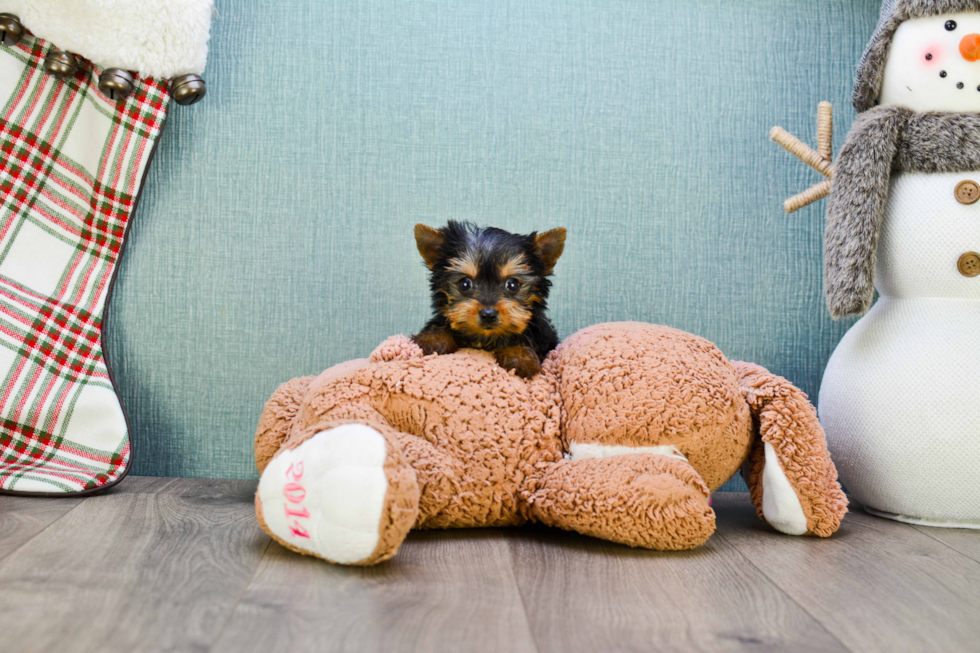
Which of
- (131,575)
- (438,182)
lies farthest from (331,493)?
(438,182)

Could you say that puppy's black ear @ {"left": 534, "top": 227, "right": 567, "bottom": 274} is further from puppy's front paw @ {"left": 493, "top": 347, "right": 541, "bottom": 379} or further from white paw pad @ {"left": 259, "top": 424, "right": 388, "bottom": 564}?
white paw pad @ {"left": 259, "top": 424, "right": 388, "bottom": 564}

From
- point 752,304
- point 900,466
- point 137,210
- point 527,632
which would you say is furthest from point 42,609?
point 752,304

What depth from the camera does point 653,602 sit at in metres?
0.86

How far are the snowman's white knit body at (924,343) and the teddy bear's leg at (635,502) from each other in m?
0.38

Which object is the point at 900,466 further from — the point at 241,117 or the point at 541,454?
the point at 241,117

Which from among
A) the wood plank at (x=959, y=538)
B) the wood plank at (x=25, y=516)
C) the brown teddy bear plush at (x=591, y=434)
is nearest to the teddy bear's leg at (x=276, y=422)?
the brown teddy bear plush at (x=591, y=434)

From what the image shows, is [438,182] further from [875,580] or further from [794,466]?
[875,580]

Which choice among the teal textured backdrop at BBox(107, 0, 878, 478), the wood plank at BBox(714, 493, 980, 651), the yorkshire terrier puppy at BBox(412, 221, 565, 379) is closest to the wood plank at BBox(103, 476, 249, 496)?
the teal textured backdrop at BBox(107, 0, 878, 478)

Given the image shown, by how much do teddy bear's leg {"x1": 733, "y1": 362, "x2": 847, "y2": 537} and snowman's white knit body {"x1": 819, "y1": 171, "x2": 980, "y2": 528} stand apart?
13 cm

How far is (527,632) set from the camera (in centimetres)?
77

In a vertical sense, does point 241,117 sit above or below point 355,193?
above

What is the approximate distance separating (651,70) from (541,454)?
89cm

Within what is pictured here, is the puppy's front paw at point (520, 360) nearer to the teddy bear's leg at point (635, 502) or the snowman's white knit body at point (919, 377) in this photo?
the teddy bear's leg at point (635, 502)

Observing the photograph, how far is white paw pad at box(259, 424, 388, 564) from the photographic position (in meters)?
0.88
